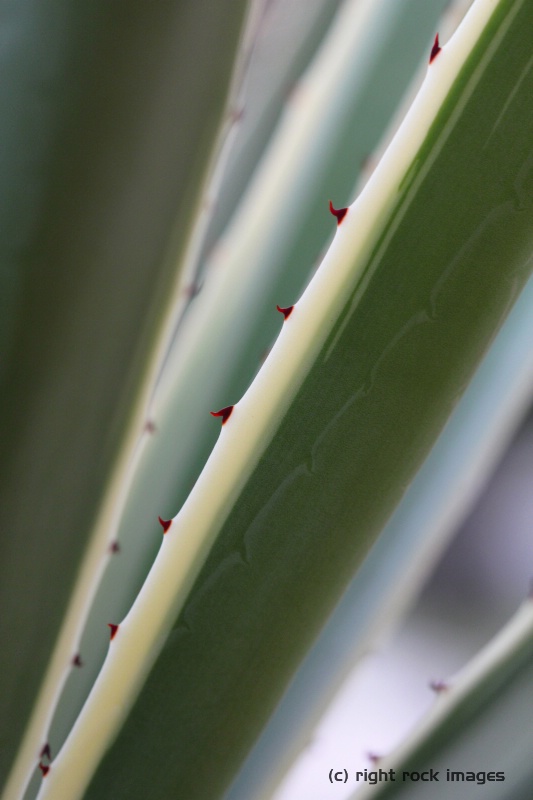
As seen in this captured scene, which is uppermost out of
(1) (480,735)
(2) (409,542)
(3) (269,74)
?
(3) (269,74)

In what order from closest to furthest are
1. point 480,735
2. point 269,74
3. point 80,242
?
1. point 80,242
2. point 480,735
3. point 269,74

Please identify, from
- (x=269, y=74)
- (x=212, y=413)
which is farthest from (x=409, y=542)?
(x=269, y=74)

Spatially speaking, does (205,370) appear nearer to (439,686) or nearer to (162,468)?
(162,468)

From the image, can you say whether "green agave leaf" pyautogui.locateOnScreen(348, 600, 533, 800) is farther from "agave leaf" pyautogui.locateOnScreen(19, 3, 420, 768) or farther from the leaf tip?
"agave leaf" pyautogui.locateOnScreen(19, 3, 420, 768)

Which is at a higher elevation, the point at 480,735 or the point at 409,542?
the point at 409,542

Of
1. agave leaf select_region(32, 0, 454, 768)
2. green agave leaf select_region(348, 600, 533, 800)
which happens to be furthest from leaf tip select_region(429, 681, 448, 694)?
agave leaf select_region(32, 0, 454, 768)

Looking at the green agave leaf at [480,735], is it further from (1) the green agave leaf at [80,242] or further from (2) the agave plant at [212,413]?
(1) the green agave leaf at [80,242]

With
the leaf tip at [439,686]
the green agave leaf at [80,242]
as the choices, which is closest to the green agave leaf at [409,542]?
the leaf tip at [439,686]

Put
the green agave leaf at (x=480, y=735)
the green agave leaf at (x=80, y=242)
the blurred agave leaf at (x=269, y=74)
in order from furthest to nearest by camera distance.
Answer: the blurred agave leaf at (x=269, y=74) → the green agave leaf at (x=480, y=735) → the green agave leaf at (x=80, y=242)
